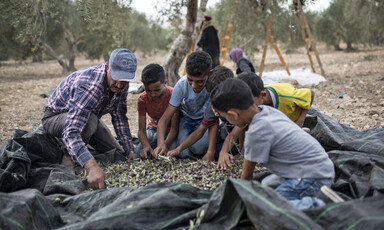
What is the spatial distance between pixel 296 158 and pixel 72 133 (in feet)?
6.02

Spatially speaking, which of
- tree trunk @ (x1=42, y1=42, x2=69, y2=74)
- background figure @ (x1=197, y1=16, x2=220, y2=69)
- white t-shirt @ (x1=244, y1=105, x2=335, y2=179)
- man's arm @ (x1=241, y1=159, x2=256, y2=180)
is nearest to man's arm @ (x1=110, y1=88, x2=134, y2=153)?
man's arm @ (x1=241, y1=159, x2=256, y2=180)

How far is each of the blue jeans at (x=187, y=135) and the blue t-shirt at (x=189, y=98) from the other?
0.13 meters

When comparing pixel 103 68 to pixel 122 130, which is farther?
pixel 122 130

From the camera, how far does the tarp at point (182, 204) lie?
160cm

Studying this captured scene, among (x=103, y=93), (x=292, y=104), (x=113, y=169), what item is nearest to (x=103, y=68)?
(x=103, y=93)

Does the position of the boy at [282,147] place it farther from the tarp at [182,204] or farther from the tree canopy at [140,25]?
the tree canopy at [140,25]

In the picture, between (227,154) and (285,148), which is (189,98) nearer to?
(227,154)

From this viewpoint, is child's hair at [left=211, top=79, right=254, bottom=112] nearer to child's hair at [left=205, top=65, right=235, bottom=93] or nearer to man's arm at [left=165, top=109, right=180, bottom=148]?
child's hair at [left=205, top=65, right=235, bottom=93]

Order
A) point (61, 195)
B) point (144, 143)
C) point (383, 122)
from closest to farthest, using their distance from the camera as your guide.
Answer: point (61, 195) < point (144, 143) < point (383, 122)

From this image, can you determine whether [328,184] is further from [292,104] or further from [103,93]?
[103,93]

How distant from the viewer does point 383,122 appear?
4.31m

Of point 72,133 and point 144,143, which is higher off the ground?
point 72,133

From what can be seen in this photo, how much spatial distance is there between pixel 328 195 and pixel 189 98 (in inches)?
69.3

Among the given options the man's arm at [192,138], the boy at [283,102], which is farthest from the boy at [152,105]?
the boy at [283,102]
